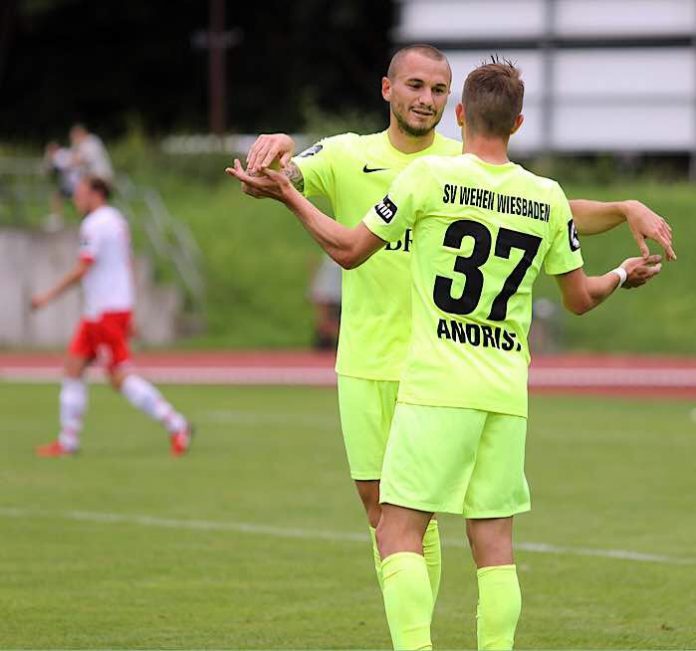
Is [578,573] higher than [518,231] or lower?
lower

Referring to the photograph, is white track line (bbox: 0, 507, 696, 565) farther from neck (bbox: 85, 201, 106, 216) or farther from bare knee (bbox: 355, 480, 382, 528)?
neck (bbox: 85, 201, 106, 216)

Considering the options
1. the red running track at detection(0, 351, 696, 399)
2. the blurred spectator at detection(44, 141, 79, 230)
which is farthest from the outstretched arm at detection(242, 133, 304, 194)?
the blurred spectator at detection(44, 141, 79, 230)

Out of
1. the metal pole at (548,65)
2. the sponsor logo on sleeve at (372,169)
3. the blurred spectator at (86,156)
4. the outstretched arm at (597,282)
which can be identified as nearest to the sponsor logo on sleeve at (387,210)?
the outstretched arm at (597,282)

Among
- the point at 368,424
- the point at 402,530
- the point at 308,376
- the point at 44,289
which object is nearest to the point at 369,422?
the point at 368,424

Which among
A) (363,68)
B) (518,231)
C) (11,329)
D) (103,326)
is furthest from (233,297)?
(518,231)

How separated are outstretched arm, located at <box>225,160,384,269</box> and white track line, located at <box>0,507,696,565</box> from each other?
13.6ft

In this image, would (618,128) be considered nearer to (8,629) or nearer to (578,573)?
(578,573)

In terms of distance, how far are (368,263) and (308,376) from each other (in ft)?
57.0

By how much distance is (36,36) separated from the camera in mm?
51125

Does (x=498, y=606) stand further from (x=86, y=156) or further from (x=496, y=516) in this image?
(x=86, y=156)

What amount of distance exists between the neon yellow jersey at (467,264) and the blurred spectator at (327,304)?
19.7 meters

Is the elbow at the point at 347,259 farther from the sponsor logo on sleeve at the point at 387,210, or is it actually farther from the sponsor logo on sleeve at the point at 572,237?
the sponsor logo on sleeve at the point at 572,237

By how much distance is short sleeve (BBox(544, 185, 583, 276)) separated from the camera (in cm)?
637

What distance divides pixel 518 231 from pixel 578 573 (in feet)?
12.0
